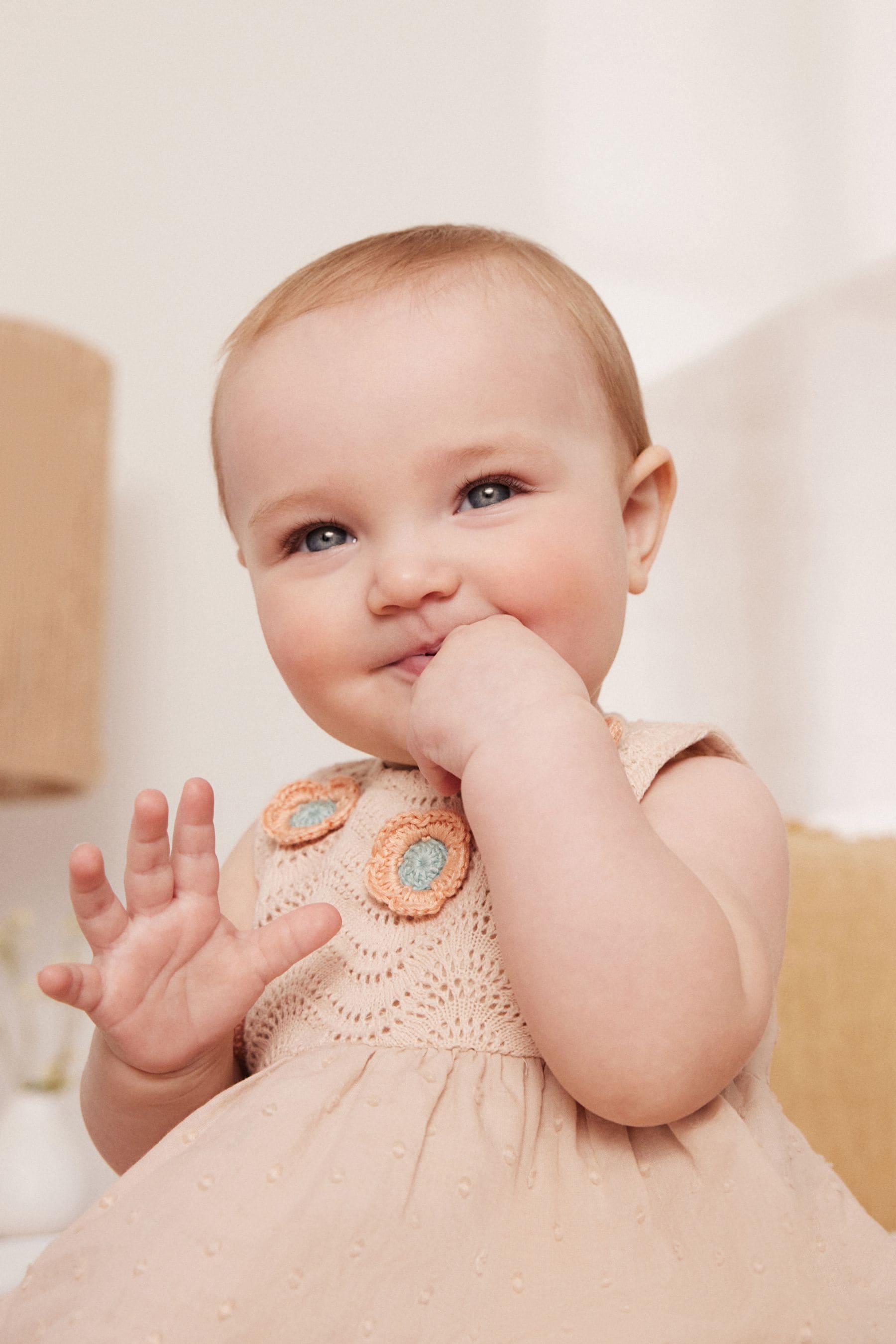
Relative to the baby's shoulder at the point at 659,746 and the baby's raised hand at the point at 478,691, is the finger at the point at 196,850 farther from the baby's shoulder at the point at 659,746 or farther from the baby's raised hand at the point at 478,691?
the baby's shoulder at the point at 659,746

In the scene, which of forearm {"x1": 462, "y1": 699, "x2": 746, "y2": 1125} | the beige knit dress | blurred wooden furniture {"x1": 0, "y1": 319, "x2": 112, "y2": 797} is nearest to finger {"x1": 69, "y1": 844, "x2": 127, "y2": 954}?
the beige knit dress

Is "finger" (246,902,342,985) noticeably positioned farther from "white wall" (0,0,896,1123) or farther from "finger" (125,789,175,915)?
"white wall" (0,0,896,1123)

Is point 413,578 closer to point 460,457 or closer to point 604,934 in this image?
point 460,457

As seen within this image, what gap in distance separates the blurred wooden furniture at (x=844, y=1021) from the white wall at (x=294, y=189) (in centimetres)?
67

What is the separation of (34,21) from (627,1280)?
193 cm

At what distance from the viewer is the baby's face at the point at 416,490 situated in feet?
2.23

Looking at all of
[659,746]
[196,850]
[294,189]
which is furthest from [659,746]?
[294,189]

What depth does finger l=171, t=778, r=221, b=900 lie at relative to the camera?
678 millimetres

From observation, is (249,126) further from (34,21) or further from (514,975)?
(514,975)

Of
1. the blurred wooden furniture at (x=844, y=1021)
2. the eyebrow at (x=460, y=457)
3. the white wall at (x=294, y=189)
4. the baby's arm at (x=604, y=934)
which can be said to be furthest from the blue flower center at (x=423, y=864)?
the white wall at (x=294, y=189)

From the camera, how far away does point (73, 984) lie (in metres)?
0.64

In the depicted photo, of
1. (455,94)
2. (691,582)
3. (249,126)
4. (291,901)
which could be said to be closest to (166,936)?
(291,901)

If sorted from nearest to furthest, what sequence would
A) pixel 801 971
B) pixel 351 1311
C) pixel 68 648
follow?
pixel 351 1311, pixel 801 971, pixel 68 648

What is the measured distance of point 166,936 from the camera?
67 centimetres
